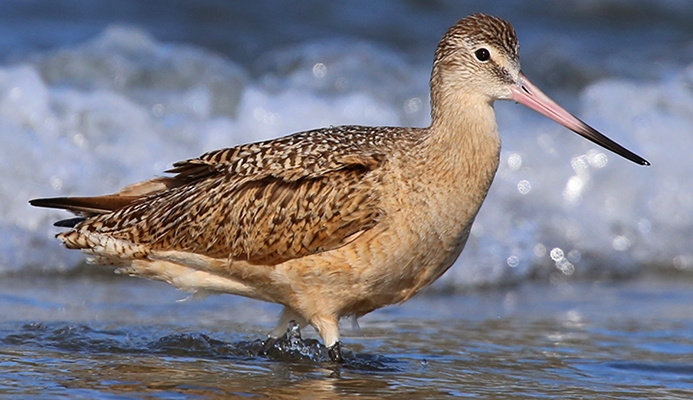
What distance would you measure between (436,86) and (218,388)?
1.99 metres

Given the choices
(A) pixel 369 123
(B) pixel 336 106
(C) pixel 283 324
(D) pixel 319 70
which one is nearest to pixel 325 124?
(B) pixel 336 106

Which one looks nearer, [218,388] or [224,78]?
[218,388]

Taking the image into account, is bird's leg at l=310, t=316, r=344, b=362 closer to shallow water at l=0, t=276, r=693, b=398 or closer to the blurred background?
→ shallow water at l=0, t=276, r=693, b=398

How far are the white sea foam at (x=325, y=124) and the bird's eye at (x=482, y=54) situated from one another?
314 cm

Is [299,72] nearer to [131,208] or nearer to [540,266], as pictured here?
[540,266]

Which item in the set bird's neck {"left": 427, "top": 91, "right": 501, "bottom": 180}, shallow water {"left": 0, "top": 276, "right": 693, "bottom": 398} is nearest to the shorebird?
bird's neck {"left": 427, "top": 91, "right": 501, "bottom": 180}

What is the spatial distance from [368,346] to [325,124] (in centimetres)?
428

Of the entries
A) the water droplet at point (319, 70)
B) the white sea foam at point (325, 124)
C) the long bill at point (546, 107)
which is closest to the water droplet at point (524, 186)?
the white sea foam at point (325, 124)

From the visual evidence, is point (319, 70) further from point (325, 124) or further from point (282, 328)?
point (282, 328)

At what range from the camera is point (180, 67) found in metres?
12.2

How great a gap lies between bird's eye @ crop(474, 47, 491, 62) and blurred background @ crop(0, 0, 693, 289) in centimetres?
310

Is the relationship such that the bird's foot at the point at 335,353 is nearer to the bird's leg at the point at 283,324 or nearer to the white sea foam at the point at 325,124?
the bird's leg at the point at 283,324

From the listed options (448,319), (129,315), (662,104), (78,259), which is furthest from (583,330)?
(662,104)

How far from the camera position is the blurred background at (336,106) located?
9.83m
